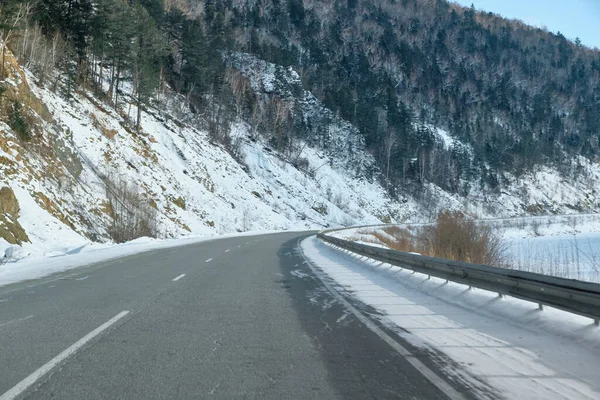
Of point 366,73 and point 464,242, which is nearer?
point 464,242

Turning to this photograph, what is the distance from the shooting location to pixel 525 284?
701cm

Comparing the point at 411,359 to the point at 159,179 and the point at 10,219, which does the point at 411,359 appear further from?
the point at 159,179

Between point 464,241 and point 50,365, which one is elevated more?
point 464,241

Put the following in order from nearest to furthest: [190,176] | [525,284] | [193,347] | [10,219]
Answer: [193,347], [525,284], [10,219], [190,176]

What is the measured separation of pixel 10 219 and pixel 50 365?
59.1 ft

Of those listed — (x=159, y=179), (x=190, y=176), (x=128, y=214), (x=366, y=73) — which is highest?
(x=366, y=73)

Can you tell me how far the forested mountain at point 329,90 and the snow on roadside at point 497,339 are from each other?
2622 cm

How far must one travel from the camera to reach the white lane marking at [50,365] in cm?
385

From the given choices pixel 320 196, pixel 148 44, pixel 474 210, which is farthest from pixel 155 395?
pixel 474 210

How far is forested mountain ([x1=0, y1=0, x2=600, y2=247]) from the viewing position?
4612 cm

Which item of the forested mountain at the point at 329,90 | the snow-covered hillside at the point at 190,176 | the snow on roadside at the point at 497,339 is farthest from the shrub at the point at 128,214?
the snow on roadside at the point at 497,339

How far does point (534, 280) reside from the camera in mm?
6719

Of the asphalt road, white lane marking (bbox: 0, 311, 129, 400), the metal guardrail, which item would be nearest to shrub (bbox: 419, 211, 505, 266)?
the metal guardrail

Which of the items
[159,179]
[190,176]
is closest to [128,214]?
[159,179]
